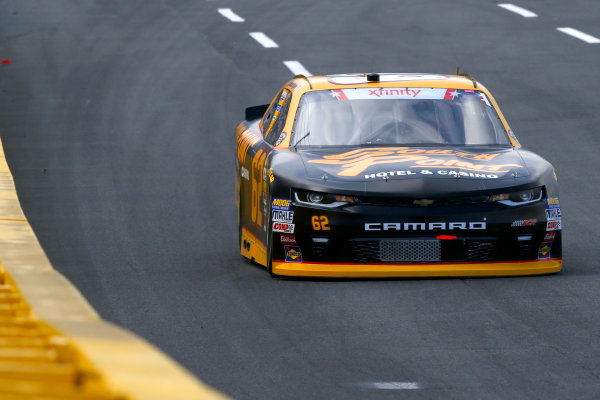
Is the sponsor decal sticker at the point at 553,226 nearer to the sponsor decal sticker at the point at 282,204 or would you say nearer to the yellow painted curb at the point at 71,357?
the sponsor decal sticker at the point at 282,204

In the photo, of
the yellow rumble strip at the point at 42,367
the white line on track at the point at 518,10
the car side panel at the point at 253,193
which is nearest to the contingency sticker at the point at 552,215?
the car side panel at the point at 253,193

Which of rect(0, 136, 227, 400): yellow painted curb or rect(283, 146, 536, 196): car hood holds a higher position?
rect(0, 136, 227, 400): yellow painted curb

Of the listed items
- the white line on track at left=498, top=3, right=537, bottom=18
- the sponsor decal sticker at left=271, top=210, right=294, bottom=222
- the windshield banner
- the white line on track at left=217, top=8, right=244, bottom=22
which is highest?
the windshield banner

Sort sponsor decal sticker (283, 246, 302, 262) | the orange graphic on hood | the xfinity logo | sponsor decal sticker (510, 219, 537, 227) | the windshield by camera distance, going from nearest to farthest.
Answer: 1. the xfinity logo
2. sponsor decal sticker (510, 219, 537, 227)
3. sponsor decal sticker (283, 246, 302, 262)
4. the orange graphic on hood
5. the windshield

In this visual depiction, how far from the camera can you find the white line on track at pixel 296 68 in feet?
74.8

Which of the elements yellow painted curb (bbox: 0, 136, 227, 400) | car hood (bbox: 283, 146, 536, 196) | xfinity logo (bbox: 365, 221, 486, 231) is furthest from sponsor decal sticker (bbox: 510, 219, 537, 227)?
yellow painted curb (bbox: 0, 136, 227, 400)

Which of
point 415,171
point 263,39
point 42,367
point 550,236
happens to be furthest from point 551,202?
point 263,39

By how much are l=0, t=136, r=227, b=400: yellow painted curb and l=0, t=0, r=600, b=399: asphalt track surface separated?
1.37m

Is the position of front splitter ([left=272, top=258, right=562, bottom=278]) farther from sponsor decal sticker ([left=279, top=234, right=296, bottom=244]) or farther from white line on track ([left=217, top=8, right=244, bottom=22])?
white line on track ([left=217, top=8, right=244, bottom=22])

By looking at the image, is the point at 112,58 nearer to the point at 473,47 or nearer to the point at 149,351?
the point at 473,47

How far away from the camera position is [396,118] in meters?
10.7

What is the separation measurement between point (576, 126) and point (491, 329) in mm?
10838

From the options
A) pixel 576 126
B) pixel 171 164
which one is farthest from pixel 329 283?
pixel 576 126

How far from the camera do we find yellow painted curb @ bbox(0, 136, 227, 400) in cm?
397
